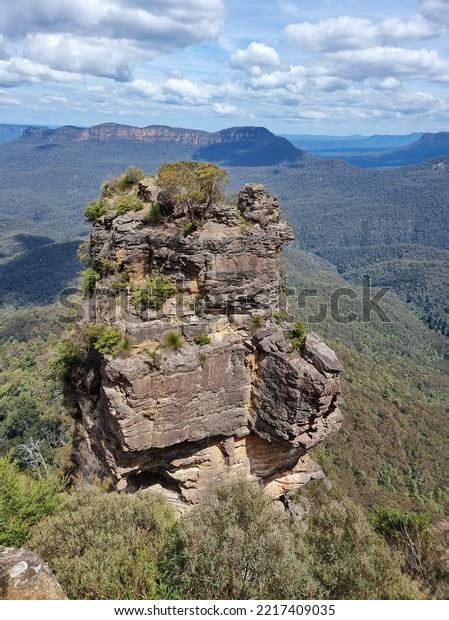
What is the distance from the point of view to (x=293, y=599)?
1170cm

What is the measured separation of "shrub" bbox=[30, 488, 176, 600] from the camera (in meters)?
11.9

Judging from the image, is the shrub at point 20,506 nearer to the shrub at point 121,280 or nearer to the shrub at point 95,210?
the shrub at point 121,280

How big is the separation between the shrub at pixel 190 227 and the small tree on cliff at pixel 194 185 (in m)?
0.47

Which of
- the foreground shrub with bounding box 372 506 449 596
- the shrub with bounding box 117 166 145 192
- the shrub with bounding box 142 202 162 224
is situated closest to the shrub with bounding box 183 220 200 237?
the shrub with bounding box 142 202 162 224

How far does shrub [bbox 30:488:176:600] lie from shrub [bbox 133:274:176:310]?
22.0ft

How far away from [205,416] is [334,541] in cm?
611

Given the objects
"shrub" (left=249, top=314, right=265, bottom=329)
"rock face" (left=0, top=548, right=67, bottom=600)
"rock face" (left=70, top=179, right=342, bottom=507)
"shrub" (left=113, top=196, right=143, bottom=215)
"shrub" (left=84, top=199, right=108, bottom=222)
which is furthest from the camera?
"shrub" (left=84, top=199, right=108, bottom=222)

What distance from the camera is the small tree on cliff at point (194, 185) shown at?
17.5m

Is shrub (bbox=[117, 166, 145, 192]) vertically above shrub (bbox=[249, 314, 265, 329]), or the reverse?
shrub (bbox=[117, 166, 145, 192])

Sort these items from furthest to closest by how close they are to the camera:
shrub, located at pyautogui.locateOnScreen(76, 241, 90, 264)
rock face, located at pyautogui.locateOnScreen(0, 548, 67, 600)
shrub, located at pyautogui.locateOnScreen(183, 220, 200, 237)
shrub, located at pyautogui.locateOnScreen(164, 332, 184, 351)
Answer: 1. shrub, located at pyautogui.locateOnScreen(76, 241, 90, 264)
2. shrub, located at pyautogui.locateOnScreen(183, 220, 200, 237)
3. shrub, located at pyautogui.locateOnScreen(164, 332, 184, 351)
4. rock face, located at pyautogui.locateOnScreen(0, 548, 67, 600)

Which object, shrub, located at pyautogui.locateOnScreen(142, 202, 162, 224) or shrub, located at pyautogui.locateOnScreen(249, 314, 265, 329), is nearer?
shrub, located at pyautogui.locateOnScreen(249, 314, 265, 329)

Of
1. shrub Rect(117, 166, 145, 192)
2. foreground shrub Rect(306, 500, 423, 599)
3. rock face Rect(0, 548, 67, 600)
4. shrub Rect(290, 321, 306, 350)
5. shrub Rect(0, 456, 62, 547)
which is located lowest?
shrub Rect(0, 456, 62, 547)

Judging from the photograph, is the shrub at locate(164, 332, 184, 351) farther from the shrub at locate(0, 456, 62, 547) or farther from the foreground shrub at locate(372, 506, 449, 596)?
the foreground shrub at locate(372, 506, 449, 596)

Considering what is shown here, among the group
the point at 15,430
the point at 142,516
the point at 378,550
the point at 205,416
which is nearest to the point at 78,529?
the point at 142,516
